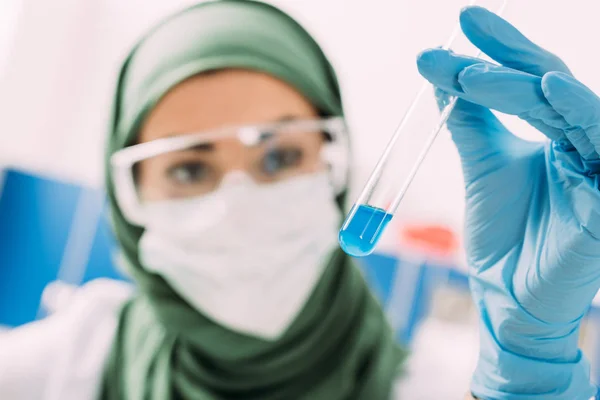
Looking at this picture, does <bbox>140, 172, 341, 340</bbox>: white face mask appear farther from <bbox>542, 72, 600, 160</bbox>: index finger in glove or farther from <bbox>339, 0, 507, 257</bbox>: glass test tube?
<bbox>542, 72, 600, 160</bbox>: index finger in glove

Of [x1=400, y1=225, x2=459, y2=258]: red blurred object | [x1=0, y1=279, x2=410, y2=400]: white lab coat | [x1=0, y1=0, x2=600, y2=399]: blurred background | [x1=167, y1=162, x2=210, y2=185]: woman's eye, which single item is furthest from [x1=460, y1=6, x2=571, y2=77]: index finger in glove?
[x1=400, y1=225, x2=459, y2=258]: red blurred object

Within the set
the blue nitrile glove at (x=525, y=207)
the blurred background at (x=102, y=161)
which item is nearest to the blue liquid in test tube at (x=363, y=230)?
the blue nitrile glove at (x=525, y=207)

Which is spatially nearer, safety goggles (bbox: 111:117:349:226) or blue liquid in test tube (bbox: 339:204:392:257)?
blue liquid in test tube (bbox: 339:204:392:257)

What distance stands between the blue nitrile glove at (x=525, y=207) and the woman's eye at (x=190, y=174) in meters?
0.60

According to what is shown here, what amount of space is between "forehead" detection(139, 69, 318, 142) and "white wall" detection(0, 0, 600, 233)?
0.27m

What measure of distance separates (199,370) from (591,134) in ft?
2.77

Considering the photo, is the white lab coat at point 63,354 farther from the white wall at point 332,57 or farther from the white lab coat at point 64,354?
the white wall at point 332,57

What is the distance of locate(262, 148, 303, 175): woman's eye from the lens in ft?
3.29

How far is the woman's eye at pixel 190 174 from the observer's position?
1.01 m

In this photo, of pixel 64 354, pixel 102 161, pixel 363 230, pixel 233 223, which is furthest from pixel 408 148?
pixel 102 161

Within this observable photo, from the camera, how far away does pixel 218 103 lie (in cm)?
96

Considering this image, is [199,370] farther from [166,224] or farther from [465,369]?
[465,369]

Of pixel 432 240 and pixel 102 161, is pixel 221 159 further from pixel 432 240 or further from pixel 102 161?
pixel 432 240

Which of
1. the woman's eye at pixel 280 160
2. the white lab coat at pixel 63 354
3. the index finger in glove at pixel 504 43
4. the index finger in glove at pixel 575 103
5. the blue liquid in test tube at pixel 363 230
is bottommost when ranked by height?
the white lab coat at pixel 63 354
